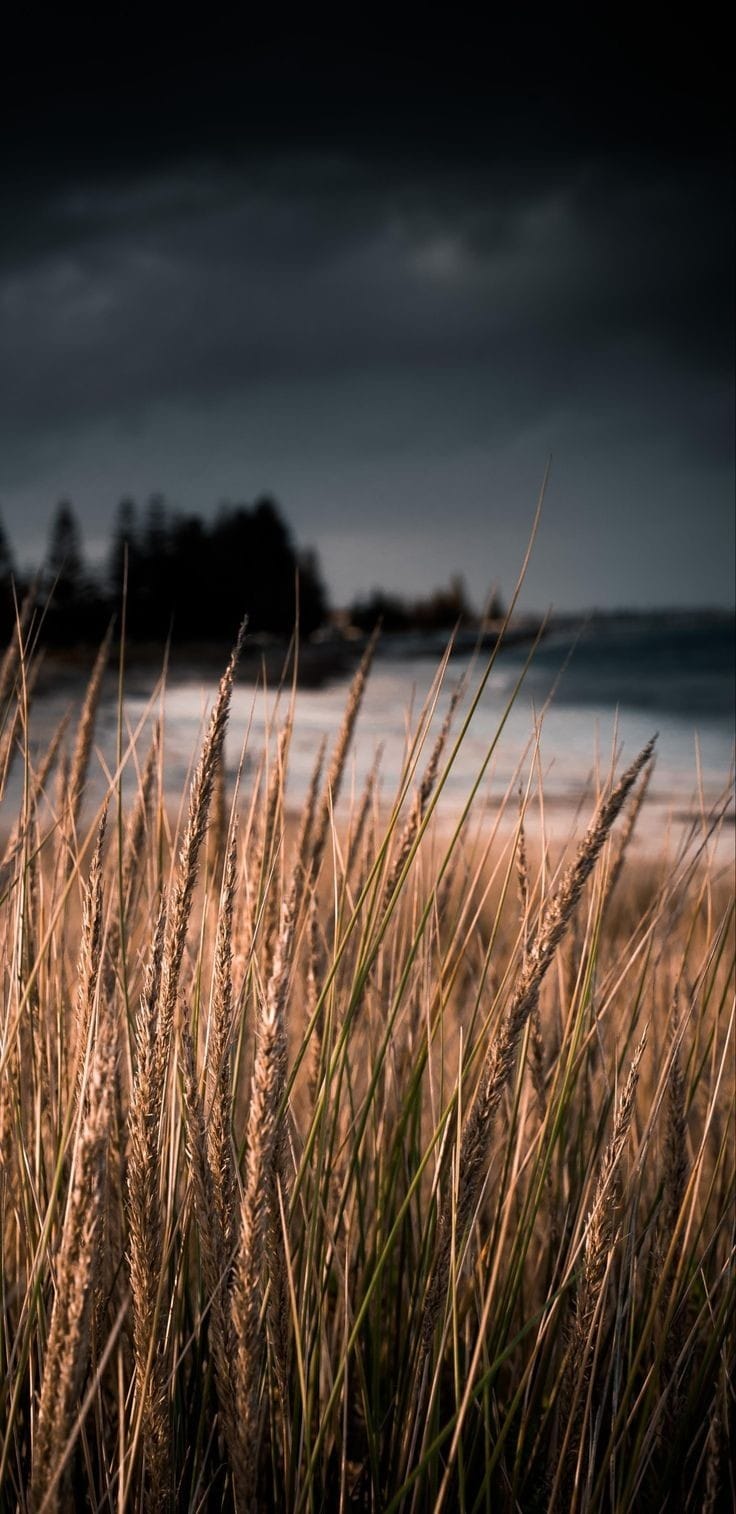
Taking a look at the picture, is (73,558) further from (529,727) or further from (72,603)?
(529,727)

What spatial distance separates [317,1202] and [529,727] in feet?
2.42

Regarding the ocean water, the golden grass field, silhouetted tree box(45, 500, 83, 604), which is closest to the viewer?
the golden grass field

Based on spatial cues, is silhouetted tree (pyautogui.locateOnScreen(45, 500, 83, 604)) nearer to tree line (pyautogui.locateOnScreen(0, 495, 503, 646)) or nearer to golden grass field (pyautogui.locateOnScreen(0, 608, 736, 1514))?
tree line (pyautogui.locateOnScreen(0, 495, 503, 646))

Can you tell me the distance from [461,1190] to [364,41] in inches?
127

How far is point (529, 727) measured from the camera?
4.82ft

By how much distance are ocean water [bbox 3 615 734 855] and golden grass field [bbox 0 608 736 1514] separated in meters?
0.12

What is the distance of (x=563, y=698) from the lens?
2.75 m

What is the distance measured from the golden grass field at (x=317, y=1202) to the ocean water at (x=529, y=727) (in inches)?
4.9

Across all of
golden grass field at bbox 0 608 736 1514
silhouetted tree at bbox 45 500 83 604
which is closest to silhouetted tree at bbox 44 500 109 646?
silhouetted tree at bbox 45 500 83 604

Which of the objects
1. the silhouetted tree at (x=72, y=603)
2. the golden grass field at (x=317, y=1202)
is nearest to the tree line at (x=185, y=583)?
the silhouetted tree at (x=72, y=603)

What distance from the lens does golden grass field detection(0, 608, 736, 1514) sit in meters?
0.74

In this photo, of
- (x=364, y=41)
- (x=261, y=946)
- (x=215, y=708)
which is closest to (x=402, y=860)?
(x=261, y=946)

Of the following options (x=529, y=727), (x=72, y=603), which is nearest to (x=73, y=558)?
(x=72, y=603)

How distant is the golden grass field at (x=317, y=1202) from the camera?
0.74 meters
